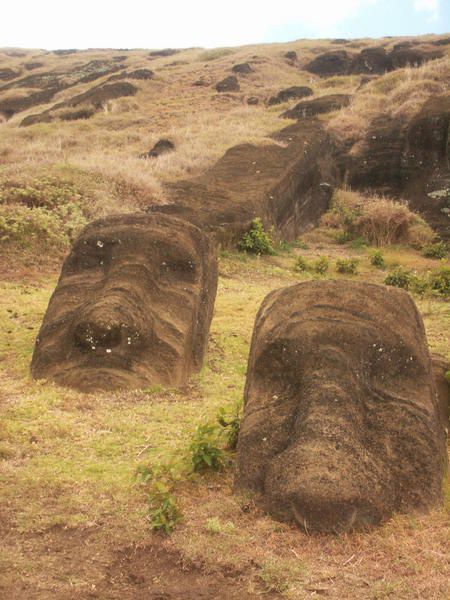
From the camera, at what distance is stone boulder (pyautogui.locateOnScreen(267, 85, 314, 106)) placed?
103 feet

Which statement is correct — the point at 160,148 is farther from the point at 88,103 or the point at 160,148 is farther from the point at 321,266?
the point at 88,103

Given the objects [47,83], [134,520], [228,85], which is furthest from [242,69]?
[134,520]

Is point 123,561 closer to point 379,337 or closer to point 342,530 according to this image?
point 342,530

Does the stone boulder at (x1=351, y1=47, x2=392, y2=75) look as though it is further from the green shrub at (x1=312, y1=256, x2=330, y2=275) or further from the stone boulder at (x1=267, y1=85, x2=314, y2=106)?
the green shrub at (x1=312, y1=256, x2=330, y2=275)

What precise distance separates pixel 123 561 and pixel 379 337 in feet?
6.51

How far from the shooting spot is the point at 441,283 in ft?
38.8

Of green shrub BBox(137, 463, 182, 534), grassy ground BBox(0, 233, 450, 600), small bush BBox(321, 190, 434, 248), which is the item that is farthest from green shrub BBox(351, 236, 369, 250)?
green shrub BBox(137, 463, 182, 534)

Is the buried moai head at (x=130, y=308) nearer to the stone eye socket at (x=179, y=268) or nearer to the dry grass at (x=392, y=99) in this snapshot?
the stone eye socket at (x=179, y=268)

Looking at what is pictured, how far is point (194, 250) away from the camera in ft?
24.7

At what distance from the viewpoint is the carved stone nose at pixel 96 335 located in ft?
21.3

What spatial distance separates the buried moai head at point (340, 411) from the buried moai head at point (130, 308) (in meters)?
2.09

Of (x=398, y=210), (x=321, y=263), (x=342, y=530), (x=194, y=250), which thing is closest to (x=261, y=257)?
(x=321, y=263)

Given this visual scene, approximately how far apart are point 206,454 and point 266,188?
12455 mm

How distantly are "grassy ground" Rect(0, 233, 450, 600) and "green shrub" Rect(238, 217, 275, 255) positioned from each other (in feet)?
25.6
